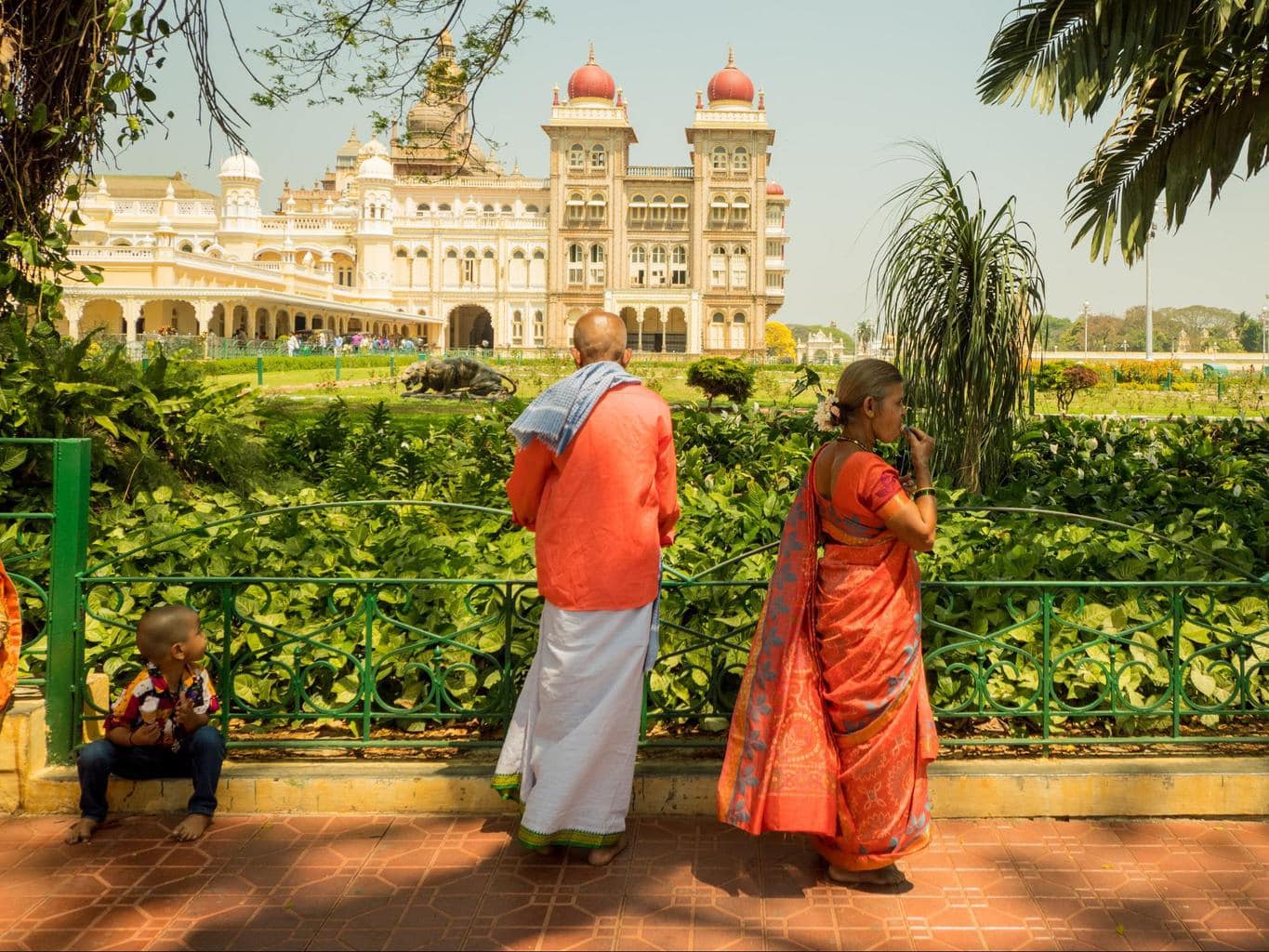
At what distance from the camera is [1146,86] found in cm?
632

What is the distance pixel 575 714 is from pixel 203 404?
2.59 meters

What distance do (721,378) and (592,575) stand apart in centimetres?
1545

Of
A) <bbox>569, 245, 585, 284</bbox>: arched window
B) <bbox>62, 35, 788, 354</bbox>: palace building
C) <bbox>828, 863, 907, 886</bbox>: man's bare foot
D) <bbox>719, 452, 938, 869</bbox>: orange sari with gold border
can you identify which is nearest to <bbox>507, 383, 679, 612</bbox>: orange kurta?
<bbox>719, 452, 938, 869</bbox>: orange sari with gold border

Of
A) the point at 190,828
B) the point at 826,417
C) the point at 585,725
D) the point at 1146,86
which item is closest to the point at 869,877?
the point at 585,725

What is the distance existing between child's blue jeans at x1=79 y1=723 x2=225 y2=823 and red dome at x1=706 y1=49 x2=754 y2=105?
55.8 metres

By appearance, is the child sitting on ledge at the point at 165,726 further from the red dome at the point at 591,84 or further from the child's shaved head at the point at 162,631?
the red dome at the point at 591,84

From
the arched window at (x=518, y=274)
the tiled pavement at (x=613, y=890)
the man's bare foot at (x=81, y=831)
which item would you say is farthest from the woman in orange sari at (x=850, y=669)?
the arched window at (x=518, y=274)

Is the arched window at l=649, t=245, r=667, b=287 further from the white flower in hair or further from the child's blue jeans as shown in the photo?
the white flower in hair

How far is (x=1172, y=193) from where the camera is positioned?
6.36m

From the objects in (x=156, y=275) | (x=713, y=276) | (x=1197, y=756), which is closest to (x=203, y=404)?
(x=1197, y=756)

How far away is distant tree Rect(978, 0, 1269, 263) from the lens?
220 inches

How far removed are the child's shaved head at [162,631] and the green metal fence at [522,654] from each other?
0.54 feet

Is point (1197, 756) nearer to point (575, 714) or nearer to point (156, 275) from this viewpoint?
point (575, 714)

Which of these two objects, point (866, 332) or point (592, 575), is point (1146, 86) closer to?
point (866, 332)
